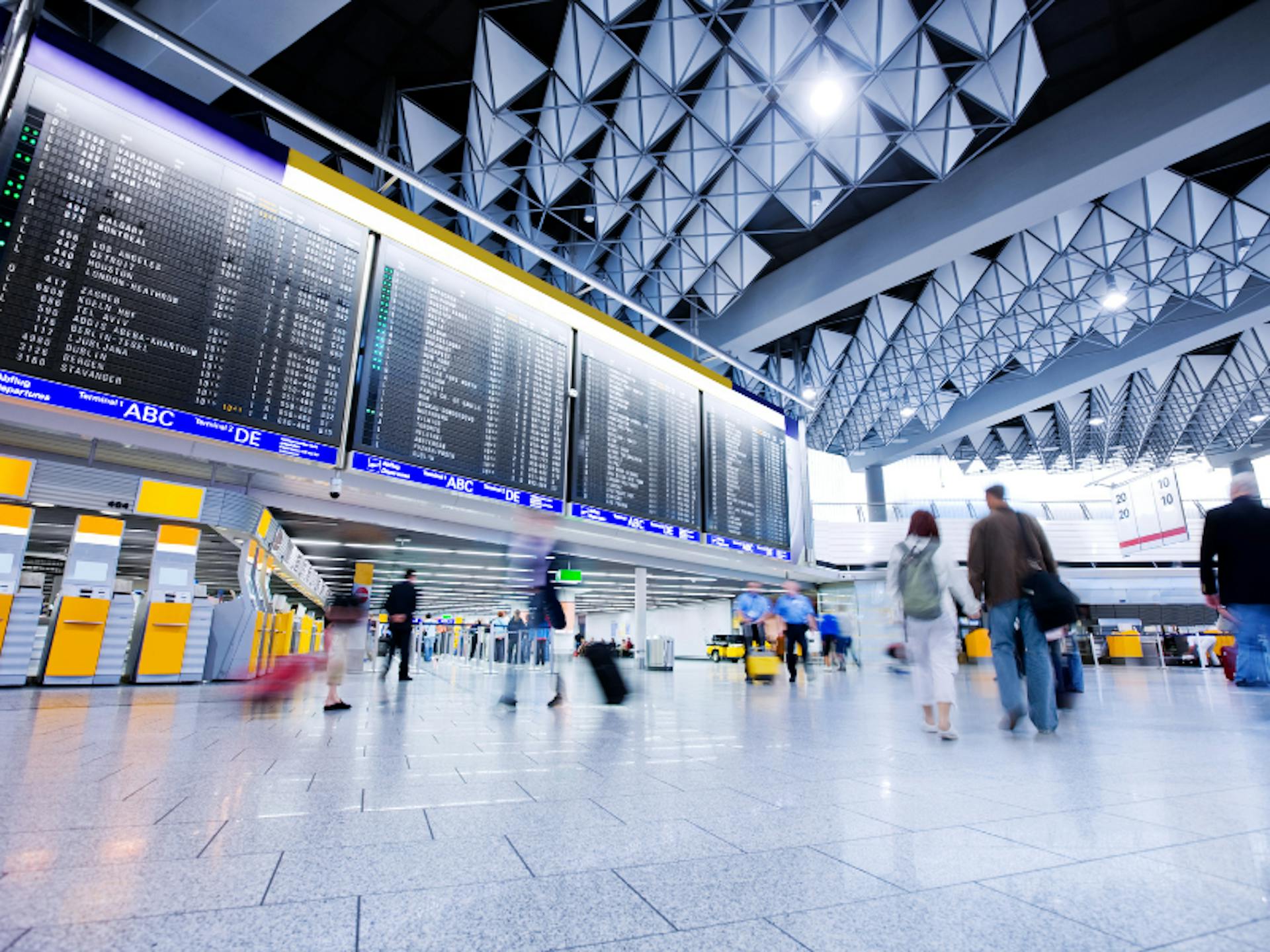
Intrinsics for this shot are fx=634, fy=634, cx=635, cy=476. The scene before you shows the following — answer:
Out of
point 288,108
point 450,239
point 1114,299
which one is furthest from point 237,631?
point 1114,299

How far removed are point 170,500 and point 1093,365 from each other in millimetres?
26504

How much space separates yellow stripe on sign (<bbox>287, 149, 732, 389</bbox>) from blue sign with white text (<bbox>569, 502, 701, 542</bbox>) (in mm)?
3785

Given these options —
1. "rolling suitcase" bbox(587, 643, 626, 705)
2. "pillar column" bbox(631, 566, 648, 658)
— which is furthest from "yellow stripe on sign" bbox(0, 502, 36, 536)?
"pillar column" bbox(631, 566, 648, 658)

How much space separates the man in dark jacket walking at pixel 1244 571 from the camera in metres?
4.82

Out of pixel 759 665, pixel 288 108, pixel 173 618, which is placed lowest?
pixel 759 665

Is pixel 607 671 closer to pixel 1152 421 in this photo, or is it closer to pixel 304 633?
pixel 304 633

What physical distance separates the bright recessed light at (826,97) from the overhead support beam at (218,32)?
737 centimetres

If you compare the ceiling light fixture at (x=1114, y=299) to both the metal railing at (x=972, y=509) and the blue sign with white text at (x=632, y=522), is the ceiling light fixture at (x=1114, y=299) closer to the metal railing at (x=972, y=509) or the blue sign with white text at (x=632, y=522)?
the blue sign with white text at (x=632, y=522)

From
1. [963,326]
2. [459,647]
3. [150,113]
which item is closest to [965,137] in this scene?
[963,326]

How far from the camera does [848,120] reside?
1204 centimetres

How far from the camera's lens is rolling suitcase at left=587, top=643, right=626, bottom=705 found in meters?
6.95

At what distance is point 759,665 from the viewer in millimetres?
12836

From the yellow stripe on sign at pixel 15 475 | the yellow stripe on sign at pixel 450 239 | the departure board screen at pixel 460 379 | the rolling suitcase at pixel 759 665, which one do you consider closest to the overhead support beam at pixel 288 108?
the yellow stripe on sign at pixel 450 239

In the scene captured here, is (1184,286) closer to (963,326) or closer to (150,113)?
(963,326)
